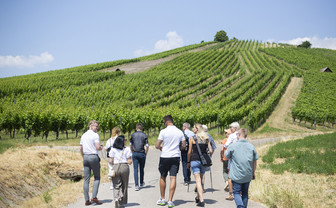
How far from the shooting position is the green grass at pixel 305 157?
37.6ft

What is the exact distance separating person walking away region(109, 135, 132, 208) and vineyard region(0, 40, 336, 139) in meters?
24.2

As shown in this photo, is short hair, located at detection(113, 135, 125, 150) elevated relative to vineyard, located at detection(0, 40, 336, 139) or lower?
lower

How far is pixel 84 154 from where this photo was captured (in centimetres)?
766

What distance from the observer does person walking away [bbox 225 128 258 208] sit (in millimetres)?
5836

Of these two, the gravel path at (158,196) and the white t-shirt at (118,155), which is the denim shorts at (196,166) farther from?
the white t-shirt at (118,155)

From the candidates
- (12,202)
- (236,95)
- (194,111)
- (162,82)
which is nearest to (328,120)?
(236,95)

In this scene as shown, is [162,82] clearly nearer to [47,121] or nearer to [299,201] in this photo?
[47,121]

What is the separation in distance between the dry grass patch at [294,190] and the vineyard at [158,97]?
21284mm

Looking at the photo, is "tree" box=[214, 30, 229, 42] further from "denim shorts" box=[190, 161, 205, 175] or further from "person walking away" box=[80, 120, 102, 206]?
"person walking away" box=[80, 120, 102, 206]

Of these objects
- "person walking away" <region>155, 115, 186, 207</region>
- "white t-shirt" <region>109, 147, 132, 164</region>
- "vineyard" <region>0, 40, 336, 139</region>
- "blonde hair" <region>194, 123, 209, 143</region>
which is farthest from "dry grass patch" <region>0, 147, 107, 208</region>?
"vineyard" <region>0, 40, 336, 139</region>

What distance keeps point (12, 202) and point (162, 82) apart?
4751 centimetres

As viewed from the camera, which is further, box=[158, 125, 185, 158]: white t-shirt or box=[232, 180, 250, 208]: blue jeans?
box=[158, 125, 185, 158]: white t-shirt

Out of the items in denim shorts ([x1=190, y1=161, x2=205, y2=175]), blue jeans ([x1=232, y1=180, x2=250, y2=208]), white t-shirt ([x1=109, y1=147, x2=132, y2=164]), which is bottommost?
blue jeans ([x1=232, y1=180, x2=250, y2=208])

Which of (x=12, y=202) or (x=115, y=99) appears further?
(x=115, y=99)
